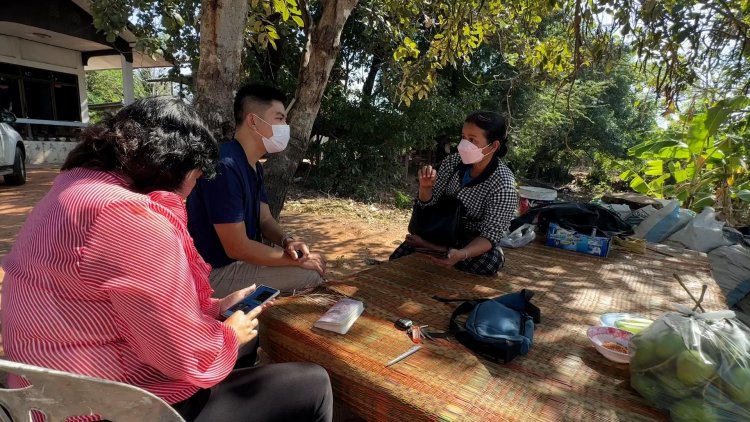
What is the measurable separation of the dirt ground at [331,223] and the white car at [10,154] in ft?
0.62

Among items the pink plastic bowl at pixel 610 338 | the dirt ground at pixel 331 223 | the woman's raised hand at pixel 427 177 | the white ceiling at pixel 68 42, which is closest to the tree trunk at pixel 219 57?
the woman's raised hand at pixel 427 177

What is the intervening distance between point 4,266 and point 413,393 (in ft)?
4.07

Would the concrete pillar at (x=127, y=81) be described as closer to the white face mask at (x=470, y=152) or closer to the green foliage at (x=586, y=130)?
the green foliage at (x=586, y=130)

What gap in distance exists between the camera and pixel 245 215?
2.26 metres

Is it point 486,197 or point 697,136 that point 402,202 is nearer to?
point 697,136

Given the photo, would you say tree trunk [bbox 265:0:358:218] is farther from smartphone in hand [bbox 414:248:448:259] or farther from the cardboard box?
the cardboard box

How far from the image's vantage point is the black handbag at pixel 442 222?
2.65 metres

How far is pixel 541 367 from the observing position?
153 centimetres

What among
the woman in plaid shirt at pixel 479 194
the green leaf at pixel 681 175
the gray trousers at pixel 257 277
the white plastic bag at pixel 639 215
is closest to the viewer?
the gray trousers at pixel 257 277

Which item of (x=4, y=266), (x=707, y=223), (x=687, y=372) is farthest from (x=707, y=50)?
(x=4, y=266)

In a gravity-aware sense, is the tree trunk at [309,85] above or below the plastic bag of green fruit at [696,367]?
above

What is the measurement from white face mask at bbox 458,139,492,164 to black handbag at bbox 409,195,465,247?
0.27 metres

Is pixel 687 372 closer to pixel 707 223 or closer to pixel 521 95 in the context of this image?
pixel 707 223

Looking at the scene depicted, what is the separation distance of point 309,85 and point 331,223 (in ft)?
12.3
